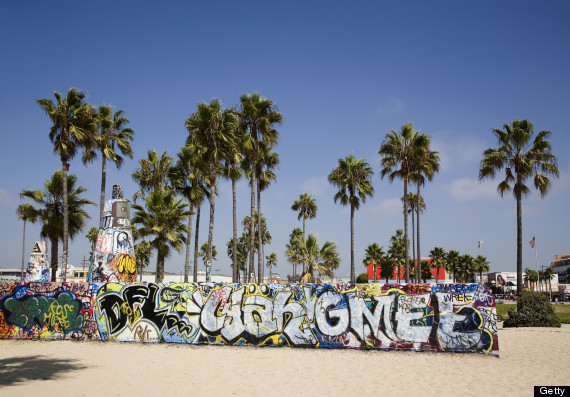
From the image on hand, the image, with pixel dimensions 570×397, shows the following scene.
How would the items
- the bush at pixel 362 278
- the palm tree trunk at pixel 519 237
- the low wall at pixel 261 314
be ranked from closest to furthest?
1. the low wall at pixel 261 314
2. the palm tree trunk at pixel 519 237
3. the bush at pixel 362 278

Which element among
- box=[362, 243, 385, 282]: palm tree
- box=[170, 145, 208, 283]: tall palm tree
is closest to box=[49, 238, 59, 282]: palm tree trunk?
box=[170, 145, 208, 283]: tall palm tree

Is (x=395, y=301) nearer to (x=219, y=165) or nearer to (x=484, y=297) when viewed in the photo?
(x=484, y=297)

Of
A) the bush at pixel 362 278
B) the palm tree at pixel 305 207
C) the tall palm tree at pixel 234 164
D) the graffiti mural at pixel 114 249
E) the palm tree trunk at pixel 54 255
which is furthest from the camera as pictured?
the bush at pixel 362 278

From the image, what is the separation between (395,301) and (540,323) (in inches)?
386

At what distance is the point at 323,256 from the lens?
33.2 m

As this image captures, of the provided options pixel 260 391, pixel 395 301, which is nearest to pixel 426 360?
pixel 395 301

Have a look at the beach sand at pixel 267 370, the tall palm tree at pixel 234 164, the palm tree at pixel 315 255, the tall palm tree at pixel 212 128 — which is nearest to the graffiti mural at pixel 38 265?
the beach sand at pixel 267 370

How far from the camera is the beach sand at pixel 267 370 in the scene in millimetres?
8625

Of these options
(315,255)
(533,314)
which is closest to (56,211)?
(315,255)

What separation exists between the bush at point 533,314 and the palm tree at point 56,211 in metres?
25.1

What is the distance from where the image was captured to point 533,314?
60.6 feet

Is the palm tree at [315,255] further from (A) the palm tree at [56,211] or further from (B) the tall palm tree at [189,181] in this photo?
(A) the palm tree at [56,211]

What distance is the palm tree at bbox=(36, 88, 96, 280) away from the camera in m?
22.7

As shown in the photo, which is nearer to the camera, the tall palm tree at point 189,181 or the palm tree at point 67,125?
the palm tree at point 67,125
